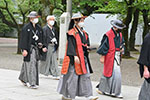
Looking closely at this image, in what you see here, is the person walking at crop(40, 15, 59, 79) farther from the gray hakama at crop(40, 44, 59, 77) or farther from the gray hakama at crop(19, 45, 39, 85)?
the gray hakama at crop(19, 45, 39, 85)

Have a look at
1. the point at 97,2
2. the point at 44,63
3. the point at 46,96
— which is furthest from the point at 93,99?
the point at 97,2

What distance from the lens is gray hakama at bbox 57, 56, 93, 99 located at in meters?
7.00

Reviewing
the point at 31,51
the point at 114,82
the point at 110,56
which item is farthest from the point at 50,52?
the point at 114,82

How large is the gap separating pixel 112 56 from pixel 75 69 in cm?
134

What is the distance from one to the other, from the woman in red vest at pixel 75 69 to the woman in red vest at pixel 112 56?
3.17 ft

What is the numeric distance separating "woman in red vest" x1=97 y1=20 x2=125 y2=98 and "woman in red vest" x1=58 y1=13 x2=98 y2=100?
3.17ft

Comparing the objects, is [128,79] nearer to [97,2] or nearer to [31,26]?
[31,26]

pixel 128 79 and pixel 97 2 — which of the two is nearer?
pixel 128 79

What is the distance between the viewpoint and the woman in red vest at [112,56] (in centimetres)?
801

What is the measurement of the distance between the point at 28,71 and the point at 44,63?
226 centimetres

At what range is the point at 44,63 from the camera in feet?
36.2

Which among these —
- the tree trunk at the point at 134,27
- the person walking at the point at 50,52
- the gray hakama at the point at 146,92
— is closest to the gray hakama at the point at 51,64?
the person walking at the point at 50,52

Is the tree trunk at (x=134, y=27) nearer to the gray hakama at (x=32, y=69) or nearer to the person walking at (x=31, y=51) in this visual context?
the person walking at (x=31, y=51)

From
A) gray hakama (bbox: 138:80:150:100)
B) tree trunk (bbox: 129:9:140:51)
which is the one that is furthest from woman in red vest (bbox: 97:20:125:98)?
tree trunk (bbox: 129:9:140:51)
